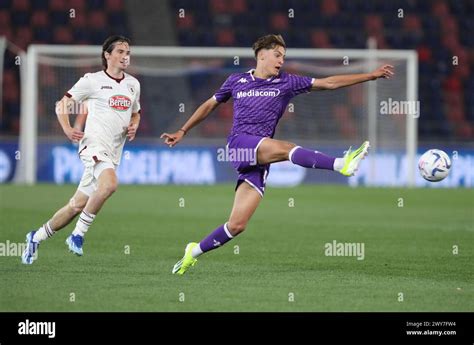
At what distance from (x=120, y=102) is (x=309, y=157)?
229 cm

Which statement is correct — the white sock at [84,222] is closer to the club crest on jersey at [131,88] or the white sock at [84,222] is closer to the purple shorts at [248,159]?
the club crest on jersey at [131,88]

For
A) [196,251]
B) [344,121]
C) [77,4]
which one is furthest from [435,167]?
[77,4]

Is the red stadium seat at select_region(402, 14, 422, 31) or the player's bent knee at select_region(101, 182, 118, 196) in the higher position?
the red stadium seat at select_region(402, 14, 422, 31)

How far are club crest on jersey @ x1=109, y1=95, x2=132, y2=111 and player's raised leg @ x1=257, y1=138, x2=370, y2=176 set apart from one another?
1.73 meters

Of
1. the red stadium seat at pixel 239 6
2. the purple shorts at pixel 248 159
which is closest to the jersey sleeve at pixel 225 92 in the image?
the purple shorts at pixel 248 159

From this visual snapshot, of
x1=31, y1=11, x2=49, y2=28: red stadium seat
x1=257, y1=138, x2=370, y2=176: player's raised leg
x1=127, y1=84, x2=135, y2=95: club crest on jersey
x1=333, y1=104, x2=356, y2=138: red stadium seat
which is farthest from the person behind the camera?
x1=31, y1=11, x2=49, y2=28: red stadium seat

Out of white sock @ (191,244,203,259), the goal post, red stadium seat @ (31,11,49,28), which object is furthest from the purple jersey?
red stadium seat @ (31,11,49,28)

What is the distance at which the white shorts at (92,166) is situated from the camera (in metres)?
9.94

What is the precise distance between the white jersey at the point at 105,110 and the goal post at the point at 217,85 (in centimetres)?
1389

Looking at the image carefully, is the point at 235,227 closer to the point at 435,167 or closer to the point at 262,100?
the point at 262,100

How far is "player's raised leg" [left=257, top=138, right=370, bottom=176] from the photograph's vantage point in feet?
28.0

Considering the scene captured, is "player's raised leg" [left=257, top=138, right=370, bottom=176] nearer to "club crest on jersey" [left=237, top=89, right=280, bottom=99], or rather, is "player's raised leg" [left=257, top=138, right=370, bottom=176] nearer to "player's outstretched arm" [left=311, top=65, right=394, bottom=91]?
"club crest on jersey" [left=237, top=89, right=280, bottom=99]

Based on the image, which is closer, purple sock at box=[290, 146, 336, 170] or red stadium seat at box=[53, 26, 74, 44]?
purple sock at box=[290, 146, 336, 170]
